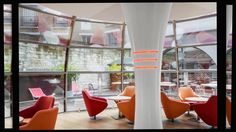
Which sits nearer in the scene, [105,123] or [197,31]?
[105,123]

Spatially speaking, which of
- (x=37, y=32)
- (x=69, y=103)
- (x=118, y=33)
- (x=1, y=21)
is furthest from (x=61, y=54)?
(x=1, y=21)

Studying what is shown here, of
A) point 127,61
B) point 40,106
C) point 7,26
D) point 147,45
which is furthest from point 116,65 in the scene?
point 7,26

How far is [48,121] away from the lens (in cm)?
439

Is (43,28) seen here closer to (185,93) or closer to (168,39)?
(168,39)

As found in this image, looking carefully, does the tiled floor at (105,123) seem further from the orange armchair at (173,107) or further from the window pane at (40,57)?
the window pane at (40,57)

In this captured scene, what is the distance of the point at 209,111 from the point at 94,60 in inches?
176

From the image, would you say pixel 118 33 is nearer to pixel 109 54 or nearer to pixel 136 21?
pixel 109 54

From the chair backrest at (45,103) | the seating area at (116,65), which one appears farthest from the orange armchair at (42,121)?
the chair backrest at (45,103)

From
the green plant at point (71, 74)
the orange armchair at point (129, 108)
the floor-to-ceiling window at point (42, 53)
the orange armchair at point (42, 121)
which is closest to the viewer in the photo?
the orange armchair at point (42, 121)

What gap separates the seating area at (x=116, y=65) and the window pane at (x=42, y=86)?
3 centimetres

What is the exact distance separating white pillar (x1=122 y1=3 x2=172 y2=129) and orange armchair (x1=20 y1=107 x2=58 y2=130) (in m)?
1.76

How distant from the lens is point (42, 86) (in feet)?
26.3

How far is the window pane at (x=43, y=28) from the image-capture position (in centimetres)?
714

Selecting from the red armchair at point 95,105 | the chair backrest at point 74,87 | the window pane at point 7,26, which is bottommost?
the red armchair at point 95,105
